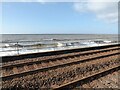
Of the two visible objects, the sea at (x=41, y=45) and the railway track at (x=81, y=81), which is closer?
the railway track at (x=81, y=81)

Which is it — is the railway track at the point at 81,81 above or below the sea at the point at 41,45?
below

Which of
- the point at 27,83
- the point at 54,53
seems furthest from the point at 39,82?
the point at 54,53

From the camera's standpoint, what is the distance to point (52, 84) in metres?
7.16

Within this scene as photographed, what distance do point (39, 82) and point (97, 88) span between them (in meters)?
2.32

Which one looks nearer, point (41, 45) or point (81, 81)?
point (81, 81)

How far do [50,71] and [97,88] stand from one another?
2.95m

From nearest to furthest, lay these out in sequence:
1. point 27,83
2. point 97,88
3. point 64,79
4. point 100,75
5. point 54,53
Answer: point 97,88 → point 27,83 → point 64,79 → point 100,75 → point 54,53

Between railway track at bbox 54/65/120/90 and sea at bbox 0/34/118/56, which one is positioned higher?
sea at bbox 0/34/118/56

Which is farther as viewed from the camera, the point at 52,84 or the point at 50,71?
the point at 50,71

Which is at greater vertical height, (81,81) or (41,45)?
(41,45)

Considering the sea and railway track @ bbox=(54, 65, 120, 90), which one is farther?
the sea

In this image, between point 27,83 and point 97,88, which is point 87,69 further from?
point 27,83

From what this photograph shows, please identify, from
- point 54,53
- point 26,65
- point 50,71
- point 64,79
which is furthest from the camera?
point 54,53

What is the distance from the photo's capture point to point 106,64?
1075cm
